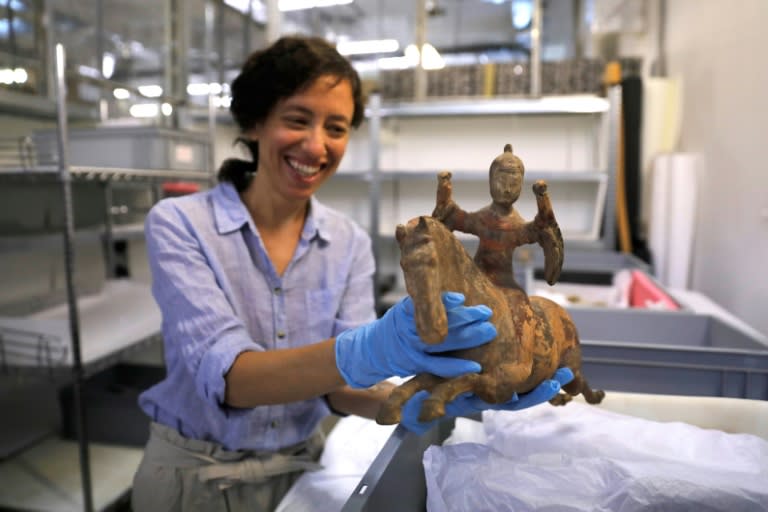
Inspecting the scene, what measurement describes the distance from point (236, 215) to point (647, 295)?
146cm

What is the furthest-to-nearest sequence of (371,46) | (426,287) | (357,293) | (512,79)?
(371,46), (512,79), (357,293), (426,287)

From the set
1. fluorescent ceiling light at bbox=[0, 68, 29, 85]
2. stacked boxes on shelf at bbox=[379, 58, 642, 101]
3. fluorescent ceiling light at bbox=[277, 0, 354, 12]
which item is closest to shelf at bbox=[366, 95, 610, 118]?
stacked boxes on shelf at bbox=[379, 58, 642, 101]

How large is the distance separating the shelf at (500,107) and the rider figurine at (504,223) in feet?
6.37

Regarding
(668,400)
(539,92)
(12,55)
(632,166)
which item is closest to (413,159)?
(539,92)

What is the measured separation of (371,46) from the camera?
4766 millimetres

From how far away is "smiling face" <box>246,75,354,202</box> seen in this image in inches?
36.9

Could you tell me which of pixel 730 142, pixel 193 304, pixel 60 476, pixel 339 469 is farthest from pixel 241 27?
pixel 339 469

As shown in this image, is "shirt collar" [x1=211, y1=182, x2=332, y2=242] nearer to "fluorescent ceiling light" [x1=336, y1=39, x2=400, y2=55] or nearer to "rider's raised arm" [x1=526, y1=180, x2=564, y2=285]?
"rider's raised arm" [x1=526, y1=180, x2=564, y2=285]

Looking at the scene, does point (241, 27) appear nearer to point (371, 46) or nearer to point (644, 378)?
point (371, 46)

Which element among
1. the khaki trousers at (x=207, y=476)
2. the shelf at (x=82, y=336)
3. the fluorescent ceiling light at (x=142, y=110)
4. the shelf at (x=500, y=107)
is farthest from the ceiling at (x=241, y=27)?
the khaki trousers at (x=207, y=476)

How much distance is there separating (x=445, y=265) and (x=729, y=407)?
1.72 feet

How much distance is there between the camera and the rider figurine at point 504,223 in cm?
68

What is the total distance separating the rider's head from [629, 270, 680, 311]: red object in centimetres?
107

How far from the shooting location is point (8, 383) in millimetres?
2123
